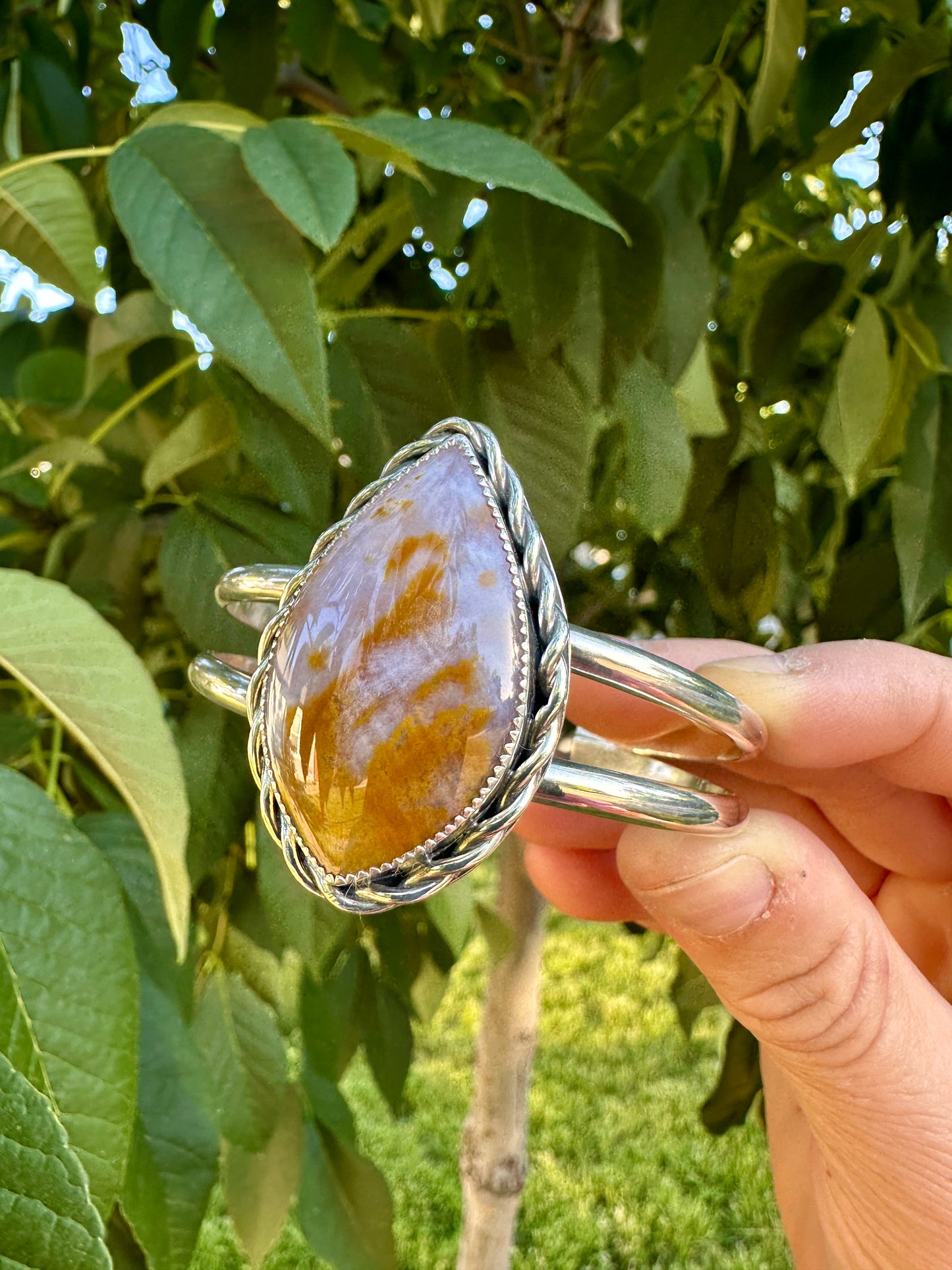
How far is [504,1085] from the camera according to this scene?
1.06m

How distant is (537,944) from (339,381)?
0.77m

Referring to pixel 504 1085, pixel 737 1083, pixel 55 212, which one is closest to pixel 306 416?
pixel 55 212

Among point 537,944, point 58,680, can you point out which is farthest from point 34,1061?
point 537,944

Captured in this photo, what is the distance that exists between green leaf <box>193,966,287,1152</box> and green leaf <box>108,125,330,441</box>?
346 mm

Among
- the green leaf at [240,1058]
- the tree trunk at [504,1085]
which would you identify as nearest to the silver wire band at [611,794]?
the green leaf at [240,1058]

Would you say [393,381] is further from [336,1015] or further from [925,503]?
[336,1015]

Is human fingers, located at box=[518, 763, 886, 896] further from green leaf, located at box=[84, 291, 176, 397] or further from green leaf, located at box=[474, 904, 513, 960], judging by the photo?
green leaf, located at box=[84, 291, 176, 397]

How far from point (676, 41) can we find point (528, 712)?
0.32m

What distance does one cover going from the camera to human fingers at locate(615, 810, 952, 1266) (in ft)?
1.25

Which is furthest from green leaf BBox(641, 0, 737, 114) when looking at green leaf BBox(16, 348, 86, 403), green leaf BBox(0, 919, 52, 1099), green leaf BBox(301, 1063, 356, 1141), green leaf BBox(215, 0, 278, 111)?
green leaf BBox(301, 1063, 356, 1141)

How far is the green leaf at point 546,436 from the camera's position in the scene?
45cm

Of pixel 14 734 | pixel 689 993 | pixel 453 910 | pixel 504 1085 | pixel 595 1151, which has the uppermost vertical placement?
pixel 14 734

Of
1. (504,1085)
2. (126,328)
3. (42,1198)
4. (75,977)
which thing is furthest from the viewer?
(504,1085)

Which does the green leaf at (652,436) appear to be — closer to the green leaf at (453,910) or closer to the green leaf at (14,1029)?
the green leaf at (453,910)
